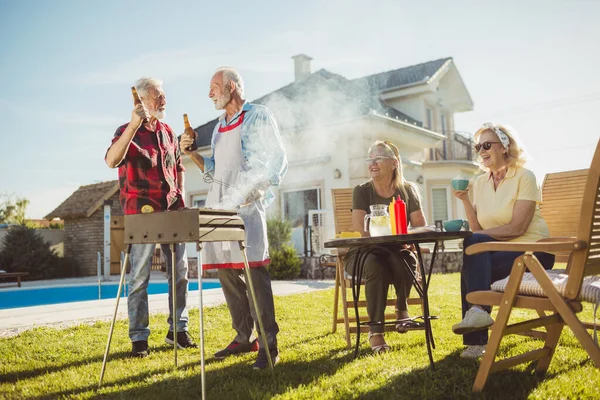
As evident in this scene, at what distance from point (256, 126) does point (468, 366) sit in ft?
5.96

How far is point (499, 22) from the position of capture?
1405 centimetres

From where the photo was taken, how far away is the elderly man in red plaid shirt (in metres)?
3.54

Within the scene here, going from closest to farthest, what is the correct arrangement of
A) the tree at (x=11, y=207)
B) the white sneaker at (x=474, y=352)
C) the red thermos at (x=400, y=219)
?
the white sneaker at (x=474, y=352) → the red thermos at (x=400, y=219) → the tree at (x=11, y=207)

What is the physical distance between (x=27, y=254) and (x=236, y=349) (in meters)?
15.1

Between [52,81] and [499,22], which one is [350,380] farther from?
[499,22]

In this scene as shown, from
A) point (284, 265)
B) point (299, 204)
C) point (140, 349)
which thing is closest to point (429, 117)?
point (299, 204)

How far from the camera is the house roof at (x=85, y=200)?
1858cm

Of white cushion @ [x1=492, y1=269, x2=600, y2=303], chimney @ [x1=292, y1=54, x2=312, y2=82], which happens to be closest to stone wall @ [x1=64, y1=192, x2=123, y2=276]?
chimney @ [x1=292, y1=54, x2=312, y2=82]

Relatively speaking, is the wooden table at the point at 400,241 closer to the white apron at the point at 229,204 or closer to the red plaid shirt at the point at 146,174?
the white apron at the point at 229,204

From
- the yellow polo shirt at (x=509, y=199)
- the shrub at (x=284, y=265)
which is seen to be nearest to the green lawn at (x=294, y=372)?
the yellow polo shirt at (x=509, y=199)

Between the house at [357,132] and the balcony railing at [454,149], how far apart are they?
3cm

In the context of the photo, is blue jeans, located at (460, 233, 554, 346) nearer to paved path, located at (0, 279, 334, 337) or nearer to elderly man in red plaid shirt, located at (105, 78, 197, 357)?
elderly man in red plaid shirt, located at (105, 78, 197, 357)

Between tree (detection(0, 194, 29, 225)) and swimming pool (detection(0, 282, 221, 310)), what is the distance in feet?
55.2

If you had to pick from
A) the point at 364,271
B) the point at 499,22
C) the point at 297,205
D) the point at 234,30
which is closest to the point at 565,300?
the point at 364,271
